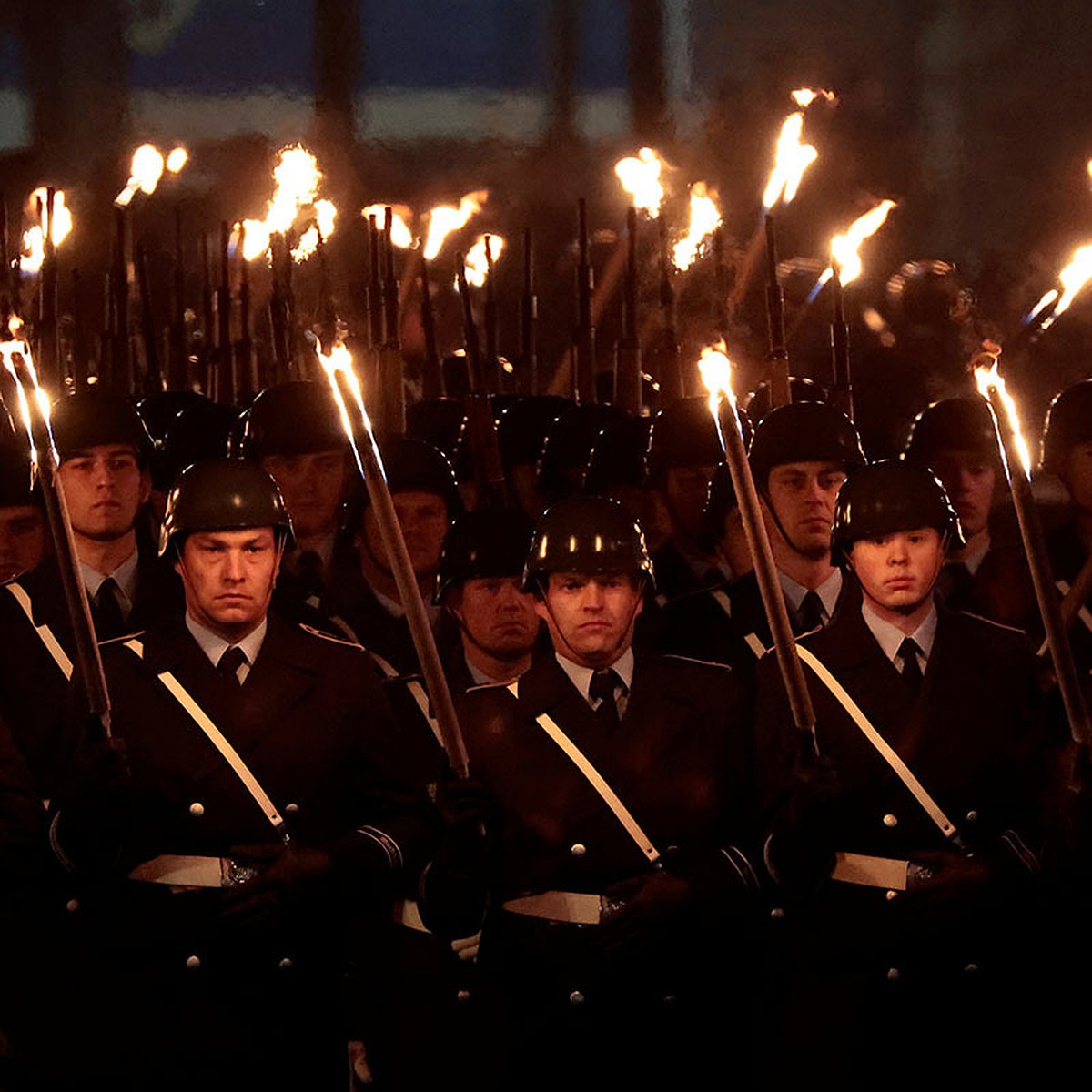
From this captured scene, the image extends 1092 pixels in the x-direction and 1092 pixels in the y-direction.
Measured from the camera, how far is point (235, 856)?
25.2 feet

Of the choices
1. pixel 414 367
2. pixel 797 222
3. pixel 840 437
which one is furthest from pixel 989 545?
pixel 797 222

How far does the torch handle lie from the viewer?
7.07 metres

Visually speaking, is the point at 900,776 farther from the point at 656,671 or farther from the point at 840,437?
the point at 840,437

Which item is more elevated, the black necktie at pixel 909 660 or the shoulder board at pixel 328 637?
the shoulder board at pixel 328 637

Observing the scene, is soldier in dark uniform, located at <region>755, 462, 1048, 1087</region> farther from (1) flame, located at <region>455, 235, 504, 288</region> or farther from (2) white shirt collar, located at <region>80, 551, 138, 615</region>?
(1) flame, located at <region>455, 235, 504, 288</region>

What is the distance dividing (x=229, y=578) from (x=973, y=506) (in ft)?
11.9

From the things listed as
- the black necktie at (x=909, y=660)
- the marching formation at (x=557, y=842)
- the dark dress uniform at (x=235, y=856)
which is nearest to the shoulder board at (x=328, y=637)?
the marching formation at (x=557, y=842)

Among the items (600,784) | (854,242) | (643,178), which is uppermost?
(643,178)

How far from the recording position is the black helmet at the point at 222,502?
8.07 metres

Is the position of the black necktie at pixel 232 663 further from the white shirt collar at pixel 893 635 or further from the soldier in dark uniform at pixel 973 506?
the soldier in dark uniform at pixel 973 506

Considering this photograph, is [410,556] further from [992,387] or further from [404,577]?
[992,387]

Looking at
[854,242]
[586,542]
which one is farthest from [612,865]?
[854,242]

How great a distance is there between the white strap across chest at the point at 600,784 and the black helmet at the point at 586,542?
541 millimetres

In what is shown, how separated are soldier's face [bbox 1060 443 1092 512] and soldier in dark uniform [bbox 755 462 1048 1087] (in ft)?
5.30
